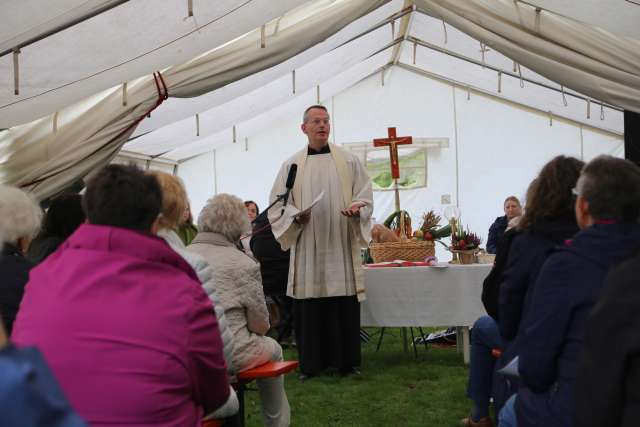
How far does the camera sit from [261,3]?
5449 millimetres

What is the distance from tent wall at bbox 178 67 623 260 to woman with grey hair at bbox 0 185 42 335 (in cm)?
968

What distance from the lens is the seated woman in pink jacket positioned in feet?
5.57

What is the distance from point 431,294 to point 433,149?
25.4 feet

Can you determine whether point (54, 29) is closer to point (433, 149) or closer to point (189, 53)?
point (189, 53)

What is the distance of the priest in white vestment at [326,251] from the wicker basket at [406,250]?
18cm

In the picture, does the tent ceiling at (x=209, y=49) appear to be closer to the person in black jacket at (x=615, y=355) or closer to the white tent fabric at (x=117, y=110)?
the white tent fabric at (x=117, y=110)

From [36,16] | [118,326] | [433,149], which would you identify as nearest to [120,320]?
[118,326]

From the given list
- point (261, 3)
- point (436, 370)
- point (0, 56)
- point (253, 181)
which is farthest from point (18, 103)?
point (253, 181)

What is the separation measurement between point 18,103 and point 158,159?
21.7 ft

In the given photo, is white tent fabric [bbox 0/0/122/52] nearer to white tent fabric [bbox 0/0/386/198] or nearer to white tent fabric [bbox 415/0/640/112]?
white tent fabric [bbox 0/0/386/198]

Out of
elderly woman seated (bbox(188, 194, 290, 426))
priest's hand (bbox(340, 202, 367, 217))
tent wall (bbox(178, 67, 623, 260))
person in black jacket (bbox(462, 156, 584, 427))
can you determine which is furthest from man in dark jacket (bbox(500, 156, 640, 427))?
tent wall (bbox(178, 67, 623, 260))

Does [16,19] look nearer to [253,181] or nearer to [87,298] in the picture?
[87,298]

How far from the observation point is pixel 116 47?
16.5 feet

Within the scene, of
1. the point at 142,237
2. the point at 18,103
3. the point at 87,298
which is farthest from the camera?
the point at 18,103
